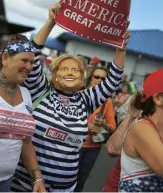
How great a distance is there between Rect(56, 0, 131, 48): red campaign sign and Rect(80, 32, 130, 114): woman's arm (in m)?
0.09

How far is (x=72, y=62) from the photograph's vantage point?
279cm

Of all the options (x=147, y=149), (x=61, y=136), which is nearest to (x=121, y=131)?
(x=61, y=136)

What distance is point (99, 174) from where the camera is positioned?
18.2 ft

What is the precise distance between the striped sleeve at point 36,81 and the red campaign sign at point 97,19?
0.31 meters

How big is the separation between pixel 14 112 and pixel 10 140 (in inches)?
6.8

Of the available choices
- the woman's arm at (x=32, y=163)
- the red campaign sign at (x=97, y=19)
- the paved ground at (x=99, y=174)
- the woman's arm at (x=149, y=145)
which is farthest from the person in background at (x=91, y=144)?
the woman's arm at (x=149, y=145)

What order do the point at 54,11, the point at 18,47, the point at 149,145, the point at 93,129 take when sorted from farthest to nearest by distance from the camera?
the point at 93,129 → the point at 54,11 → the point at 18,47 → the point at 149,145

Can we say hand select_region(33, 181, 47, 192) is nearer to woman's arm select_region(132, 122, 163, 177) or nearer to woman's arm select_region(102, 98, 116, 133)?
woman's arm select_region(132, 122, 163, 177)

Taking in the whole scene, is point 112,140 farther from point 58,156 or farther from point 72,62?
point 72,62

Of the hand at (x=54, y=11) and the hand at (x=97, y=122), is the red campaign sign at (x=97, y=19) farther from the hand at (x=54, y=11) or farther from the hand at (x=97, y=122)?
the hand at (x=97, y=122)

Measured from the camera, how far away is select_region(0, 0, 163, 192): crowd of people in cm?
196

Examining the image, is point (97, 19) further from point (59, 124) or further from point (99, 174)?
point (99, 174)

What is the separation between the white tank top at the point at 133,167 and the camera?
76.1 inches

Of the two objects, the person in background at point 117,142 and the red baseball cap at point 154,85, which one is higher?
the red baseball cap at point 154,85
